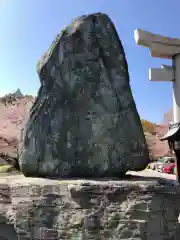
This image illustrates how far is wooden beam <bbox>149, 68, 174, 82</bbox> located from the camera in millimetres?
8750

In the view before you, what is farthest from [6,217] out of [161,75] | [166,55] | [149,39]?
[166,55]

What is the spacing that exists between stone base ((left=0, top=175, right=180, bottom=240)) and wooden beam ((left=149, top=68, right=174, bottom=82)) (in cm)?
646

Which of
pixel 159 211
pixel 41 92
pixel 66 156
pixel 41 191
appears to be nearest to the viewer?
pixel 159 211

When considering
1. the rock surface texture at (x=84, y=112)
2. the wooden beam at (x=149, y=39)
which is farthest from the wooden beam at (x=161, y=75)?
the rock surface texture at (x=84, y=112)

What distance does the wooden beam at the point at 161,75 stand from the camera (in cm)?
875

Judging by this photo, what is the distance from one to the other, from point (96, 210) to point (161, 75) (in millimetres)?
6890

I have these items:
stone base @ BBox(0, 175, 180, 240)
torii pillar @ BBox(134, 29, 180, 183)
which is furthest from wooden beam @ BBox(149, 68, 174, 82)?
stone base @ BBox(0, 175, 180, 240)

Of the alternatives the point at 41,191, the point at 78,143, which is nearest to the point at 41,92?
the point at 78,143

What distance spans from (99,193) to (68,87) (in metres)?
1.44

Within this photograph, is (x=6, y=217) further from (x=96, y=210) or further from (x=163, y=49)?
(x=163, y=49)

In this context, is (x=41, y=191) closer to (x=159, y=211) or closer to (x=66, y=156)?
(x=66, y=156)

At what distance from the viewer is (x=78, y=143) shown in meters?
3.34

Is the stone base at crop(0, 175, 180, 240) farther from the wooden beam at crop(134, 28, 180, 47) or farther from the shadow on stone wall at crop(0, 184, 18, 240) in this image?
the wooden beam at crop(134, 28, 180, 47)

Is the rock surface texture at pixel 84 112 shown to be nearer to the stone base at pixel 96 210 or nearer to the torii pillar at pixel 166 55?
the stone base at pixel 96 210
